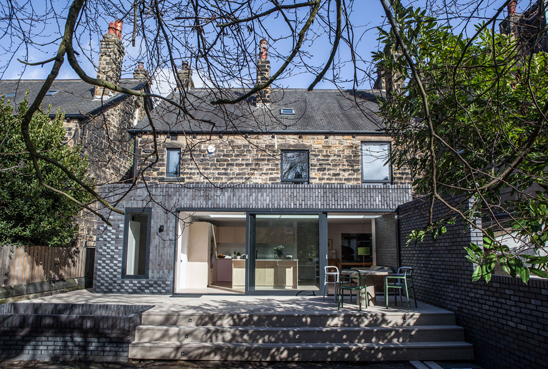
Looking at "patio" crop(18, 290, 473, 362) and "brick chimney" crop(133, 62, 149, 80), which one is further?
"patio" crop(18, 290, 473, 362)

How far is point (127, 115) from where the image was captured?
15344 millimetres

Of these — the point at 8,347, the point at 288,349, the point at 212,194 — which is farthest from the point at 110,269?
the point at 288,349

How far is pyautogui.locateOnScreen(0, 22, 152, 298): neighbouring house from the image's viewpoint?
29.4 ft

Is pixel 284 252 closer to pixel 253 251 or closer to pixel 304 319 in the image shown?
pixel 253 251

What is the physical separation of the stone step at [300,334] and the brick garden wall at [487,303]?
21.0 inches

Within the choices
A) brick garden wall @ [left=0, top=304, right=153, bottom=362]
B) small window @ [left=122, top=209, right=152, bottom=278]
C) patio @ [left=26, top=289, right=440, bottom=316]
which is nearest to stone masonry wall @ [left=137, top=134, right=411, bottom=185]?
small window @ [left=122, top=209, right=152, bottom=278]

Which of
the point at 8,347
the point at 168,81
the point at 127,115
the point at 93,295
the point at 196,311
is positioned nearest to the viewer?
the point at 168,81

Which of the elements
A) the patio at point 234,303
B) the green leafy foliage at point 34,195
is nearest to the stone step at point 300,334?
the patio at point 234,303

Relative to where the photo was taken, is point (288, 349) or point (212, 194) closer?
point (288, 349)

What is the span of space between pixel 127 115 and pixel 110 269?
23.4ft

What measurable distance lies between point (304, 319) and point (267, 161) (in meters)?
5.87

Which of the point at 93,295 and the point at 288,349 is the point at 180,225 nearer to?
the point at 93,295

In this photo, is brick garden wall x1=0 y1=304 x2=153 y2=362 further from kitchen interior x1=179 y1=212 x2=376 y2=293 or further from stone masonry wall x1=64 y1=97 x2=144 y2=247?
stone masonry wall x1=64 y1=97 x2=144 y2=247

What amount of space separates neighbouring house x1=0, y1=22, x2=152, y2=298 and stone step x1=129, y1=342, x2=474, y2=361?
2.82 meters
